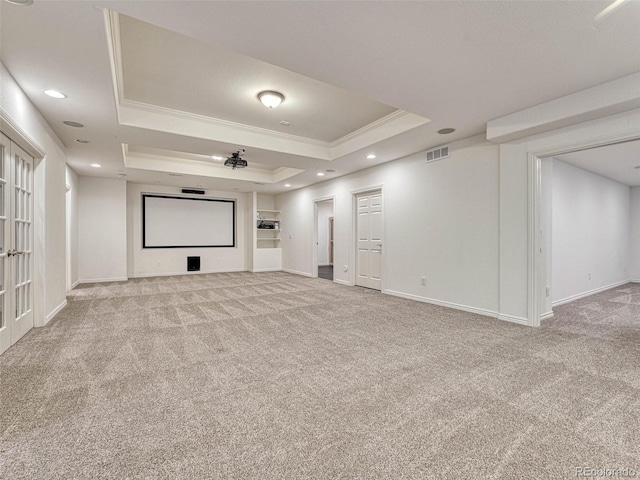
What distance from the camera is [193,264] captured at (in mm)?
8812

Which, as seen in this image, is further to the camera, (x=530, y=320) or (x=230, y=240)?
(x=230, y=240)

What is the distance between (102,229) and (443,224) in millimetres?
7562

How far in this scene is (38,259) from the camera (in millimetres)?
3645

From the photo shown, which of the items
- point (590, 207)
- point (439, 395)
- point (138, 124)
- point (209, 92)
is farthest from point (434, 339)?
point (590, 207)

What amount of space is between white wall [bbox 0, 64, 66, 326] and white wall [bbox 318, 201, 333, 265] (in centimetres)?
802

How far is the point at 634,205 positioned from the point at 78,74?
1079 cm

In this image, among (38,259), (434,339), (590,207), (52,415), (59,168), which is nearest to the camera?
(52,415)

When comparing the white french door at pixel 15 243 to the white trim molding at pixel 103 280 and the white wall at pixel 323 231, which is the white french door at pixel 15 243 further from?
the white wall at pixel 323 231

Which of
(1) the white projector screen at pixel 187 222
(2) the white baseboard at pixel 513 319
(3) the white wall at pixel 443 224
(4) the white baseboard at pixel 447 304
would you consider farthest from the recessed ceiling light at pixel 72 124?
(2) the white baseboard at pixel 513 319

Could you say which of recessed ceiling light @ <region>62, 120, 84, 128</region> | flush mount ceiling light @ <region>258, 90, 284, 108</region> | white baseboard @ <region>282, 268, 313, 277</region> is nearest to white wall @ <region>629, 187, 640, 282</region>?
white baseboard @ <region>282, 268, 313, 277</region>

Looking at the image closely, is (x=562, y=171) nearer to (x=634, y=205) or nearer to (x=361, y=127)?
(x=361, y=127)

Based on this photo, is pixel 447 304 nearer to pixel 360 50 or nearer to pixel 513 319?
pixel 513 319

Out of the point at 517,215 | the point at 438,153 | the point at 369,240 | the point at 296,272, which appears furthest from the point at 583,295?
the point at 296,272

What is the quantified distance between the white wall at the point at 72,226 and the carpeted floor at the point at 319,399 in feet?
9.84
